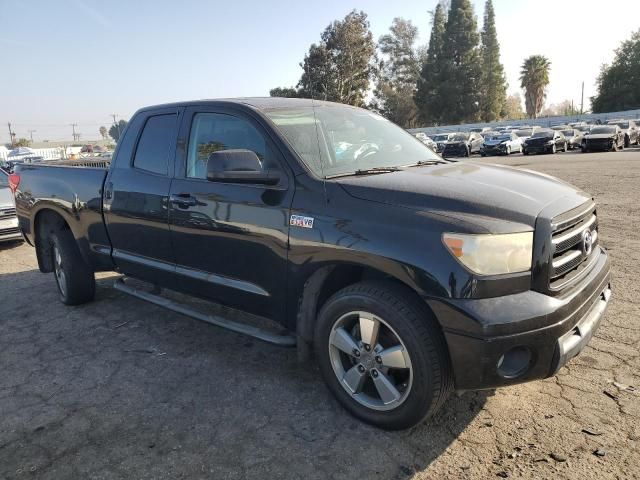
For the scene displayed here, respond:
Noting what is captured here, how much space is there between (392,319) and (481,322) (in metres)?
0.44

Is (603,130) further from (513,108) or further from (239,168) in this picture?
(513,108)

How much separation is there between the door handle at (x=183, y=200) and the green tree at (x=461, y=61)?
65335 mm

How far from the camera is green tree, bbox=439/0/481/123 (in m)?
63.2

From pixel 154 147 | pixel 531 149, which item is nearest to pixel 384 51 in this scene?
pixel 531 149

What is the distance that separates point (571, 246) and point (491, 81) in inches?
2791

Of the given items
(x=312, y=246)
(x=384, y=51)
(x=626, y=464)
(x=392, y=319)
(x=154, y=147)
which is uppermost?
(x=384, y=51)

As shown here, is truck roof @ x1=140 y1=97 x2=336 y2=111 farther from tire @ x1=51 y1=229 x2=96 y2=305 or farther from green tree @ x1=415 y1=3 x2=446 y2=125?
green tree @ x1=415 y1=3 x2=446 y2=125

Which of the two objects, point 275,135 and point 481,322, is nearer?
point 481,322

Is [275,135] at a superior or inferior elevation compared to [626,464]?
superior

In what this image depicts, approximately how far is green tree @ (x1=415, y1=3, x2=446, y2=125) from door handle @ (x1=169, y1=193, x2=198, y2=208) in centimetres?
6551

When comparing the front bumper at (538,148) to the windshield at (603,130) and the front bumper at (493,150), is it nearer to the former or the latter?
the front bumper at (493,150)

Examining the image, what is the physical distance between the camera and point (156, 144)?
3932 millimetres

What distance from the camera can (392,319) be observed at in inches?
97.3

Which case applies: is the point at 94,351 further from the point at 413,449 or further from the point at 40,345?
the point at 413,449
